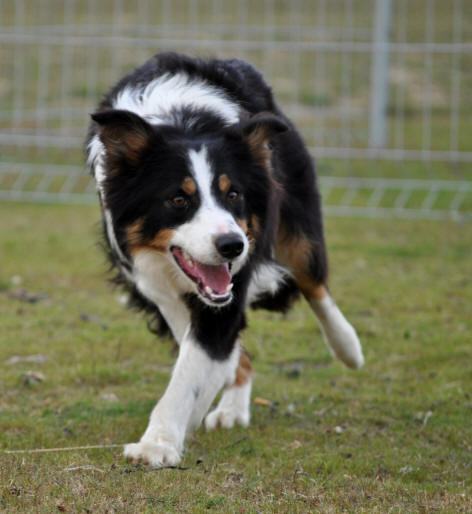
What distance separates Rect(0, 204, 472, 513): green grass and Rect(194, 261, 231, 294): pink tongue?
801 mm

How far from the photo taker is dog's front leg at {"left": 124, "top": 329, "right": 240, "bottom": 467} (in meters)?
3.75

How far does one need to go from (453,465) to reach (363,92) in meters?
16.0

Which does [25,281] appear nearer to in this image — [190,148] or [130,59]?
[190,148]

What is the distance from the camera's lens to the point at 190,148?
12.6 feet

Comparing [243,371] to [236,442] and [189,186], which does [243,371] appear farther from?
[189,186]

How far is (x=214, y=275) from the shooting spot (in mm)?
3816

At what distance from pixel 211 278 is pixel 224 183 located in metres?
0.43

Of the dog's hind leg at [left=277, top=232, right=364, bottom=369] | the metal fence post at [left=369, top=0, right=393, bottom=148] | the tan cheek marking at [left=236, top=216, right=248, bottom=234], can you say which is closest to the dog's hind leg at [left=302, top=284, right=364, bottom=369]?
the dog's hind leg at [left=277, top=232, right=364, bottom=369]

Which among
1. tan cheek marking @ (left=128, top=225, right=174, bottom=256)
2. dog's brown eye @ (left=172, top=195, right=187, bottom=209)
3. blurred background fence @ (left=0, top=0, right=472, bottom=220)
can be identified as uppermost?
dog's brown eye @ (left=172, top=195, right=187, bottom=209)

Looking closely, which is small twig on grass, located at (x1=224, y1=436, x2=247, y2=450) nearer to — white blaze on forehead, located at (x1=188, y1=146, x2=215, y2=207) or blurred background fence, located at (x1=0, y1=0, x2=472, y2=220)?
white blaze on forehead, located at (x1=188, y1=146, x2=215, y2=207)

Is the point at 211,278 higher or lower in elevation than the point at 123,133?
lower

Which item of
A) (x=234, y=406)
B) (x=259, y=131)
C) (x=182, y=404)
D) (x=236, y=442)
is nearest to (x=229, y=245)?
(x=259, y=131)

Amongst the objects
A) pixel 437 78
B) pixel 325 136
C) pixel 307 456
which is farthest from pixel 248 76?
pixel 437 78

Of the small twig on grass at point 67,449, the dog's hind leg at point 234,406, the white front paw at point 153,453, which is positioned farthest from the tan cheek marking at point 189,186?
the dog's hind leg at point 234,406
